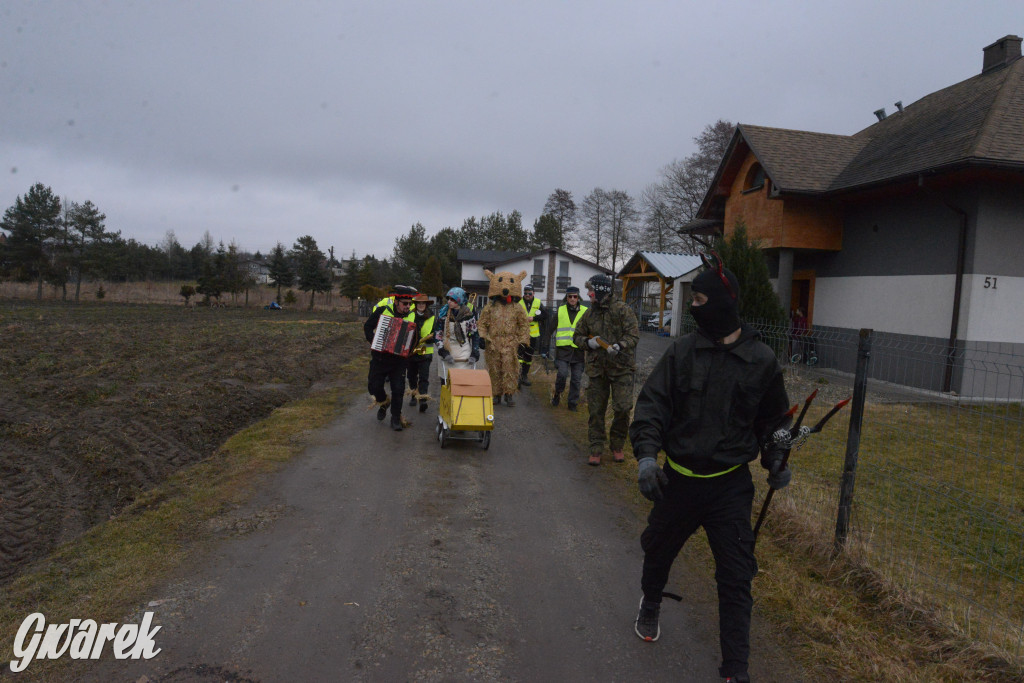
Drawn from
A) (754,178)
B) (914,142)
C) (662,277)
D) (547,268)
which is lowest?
(662,277)

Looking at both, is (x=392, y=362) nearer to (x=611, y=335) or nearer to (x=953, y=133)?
(x=611, y=335)

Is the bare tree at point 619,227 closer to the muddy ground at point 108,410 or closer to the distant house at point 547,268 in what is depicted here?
the distant house at point 547,268

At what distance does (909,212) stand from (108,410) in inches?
656

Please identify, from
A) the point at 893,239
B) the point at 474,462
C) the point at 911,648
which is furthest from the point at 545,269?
the point at 911,648

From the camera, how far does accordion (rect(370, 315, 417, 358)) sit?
8289 millimetres

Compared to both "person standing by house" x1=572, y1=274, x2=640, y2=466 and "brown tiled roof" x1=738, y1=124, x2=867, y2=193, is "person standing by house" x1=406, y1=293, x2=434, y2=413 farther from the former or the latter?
"brown tiled roof" x1=738, y1=124, x2=867, y2=193

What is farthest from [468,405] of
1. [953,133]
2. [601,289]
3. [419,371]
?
[953,133]

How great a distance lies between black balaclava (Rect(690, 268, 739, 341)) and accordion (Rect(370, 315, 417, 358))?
5.40 m

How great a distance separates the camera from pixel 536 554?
4.90m

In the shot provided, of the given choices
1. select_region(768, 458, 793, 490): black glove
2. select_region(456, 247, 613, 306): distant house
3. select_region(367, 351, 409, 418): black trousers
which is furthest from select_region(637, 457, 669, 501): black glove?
select_region(456, 247, 613, 306): distant house

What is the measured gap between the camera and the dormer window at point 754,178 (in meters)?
19.9

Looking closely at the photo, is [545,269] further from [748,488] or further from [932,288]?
[748,488]

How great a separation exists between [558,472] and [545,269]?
5087cm

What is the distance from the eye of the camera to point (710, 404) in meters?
3.31
